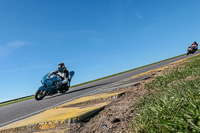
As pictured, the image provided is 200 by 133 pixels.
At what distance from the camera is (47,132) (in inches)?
80.2

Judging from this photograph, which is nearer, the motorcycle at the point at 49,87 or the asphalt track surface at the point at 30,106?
the asphalt track surface at the point at 30,106

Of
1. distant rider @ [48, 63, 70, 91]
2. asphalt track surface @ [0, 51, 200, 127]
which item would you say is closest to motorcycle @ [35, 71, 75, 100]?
distant rider @ [48, 63, 70, 91]

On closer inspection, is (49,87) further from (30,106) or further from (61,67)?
(30,106)

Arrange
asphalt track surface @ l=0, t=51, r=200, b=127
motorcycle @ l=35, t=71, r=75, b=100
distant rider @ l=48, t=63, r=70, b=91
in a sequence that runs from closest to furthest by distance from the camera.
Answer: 1. asphalt track surface @ l=0, t=51, r=200, b=127
2. motorcycle @ l=35, t=71, r=75, b=100
3. distant rider @ l=48, t=63, r=70, b=91

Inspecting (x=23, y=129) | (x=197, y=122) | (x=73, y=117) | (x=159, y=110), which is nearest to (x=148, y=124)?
(x=159, y=110)

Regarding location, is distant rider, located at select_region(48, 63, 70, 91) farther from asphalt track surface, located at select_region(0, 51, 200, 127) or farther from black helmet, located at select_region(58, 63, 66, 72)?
asphalt track surface, located at select_region(0, 51, 200, 127)

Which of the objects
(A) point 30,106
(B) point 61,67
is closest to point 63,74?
(B) point 61,67

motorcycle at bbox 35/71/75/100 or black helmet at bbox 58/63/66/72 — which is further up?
black helmet at bbox 58/63/66/72

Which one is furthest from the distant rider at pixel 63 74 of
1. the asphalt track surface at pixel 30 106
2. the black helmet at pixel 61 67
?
the asphalt track surface at pixel 30 106

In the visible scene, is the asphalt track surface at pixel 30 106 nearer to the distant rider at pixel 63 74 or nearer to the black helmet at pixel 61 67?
the distant rider at pixel 63 74

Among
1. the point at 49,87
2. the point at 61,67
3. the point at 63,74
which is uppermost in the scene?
the point at 61,67

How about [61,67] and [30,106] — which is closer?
[30,106]

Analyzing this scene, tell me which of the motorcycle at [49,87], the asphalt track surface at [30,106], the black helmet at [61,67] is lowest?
the asphalt track surface at [30,106]

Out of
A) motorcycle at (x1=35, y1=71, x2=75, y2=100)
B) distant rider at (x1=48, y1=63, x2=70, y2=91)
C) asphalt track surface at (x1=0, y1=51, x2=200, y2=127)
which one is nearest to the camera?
asphalt track surface at (x1=0, y1=51, x2=200, y2=127)
